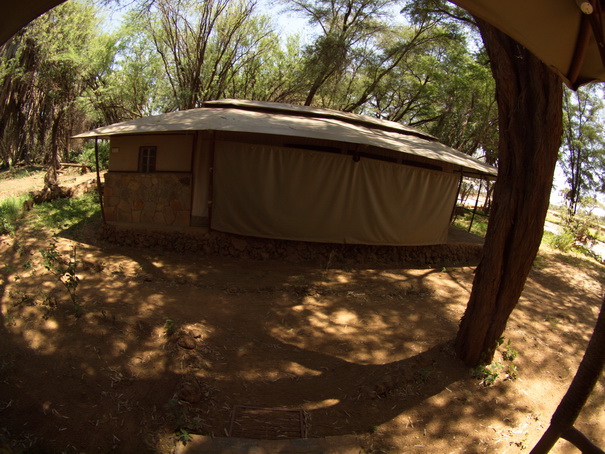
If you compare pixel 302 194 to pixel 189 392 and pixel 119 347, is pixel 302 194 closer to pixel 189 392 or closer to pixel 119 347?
pixel 119 347

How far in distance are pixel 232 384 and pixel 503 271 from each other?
2.63 m

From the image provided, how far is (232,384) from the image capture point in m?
3.49

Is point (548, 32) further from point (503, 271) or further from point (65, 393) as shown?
point (65, 393)

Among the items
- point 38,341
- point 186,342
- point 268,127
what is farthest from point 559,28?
point 268,127

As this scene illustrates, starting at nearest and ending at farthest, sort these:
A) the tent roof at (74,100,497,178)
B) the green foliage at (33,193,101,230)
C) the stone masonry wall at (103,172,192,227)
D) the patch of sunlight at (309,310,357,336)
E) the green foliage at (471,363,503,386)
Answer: the green foliage at (471,363,503,386) < the patch of sunlight at (309,310,357,336) < the tent roof at (74,100,497,178) < the stone masonry wall at (103,172,192,227) < the green foliage at (33,193,101,230)

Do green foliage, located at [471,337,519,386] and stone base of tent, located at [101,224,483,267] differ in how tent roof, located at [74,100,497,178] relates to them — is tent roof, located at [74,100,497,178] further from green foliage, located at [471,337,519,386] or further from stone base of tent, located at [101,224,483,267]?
green foliage, located at [471,337,519,386]

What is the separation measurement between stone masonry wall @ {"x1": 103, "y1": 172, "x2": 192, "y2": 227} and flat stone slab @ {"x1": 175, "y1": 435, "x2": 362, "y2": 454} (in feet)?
17.5

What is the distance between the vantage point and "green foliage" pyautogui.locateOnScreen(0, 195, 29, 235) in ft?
23.4

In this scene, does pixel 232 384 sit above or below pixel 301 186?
below

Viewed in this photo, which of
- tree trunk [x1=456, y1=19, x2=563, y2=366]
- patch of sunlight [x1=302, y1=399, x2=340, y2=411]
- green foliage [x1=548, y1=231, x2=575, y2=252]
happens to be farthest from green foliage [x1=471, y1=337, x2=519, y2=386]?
green foliage [x1=548, y1=231, x2=575, y2=252]

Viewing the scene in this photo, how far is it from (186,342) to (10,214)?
6652mm

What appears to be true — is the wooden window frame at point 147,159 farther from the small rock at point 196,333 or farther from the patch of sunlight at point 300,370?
the patch of sunlight at point 300,370

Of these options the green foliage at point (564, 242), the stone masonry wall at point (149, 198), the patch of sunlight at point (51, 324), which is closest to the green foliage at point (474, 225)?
the green foliage at point (564, 242)

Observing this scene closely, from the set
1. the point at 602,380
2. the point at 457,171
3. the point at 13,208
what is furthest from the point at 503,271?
the point at 13,208
